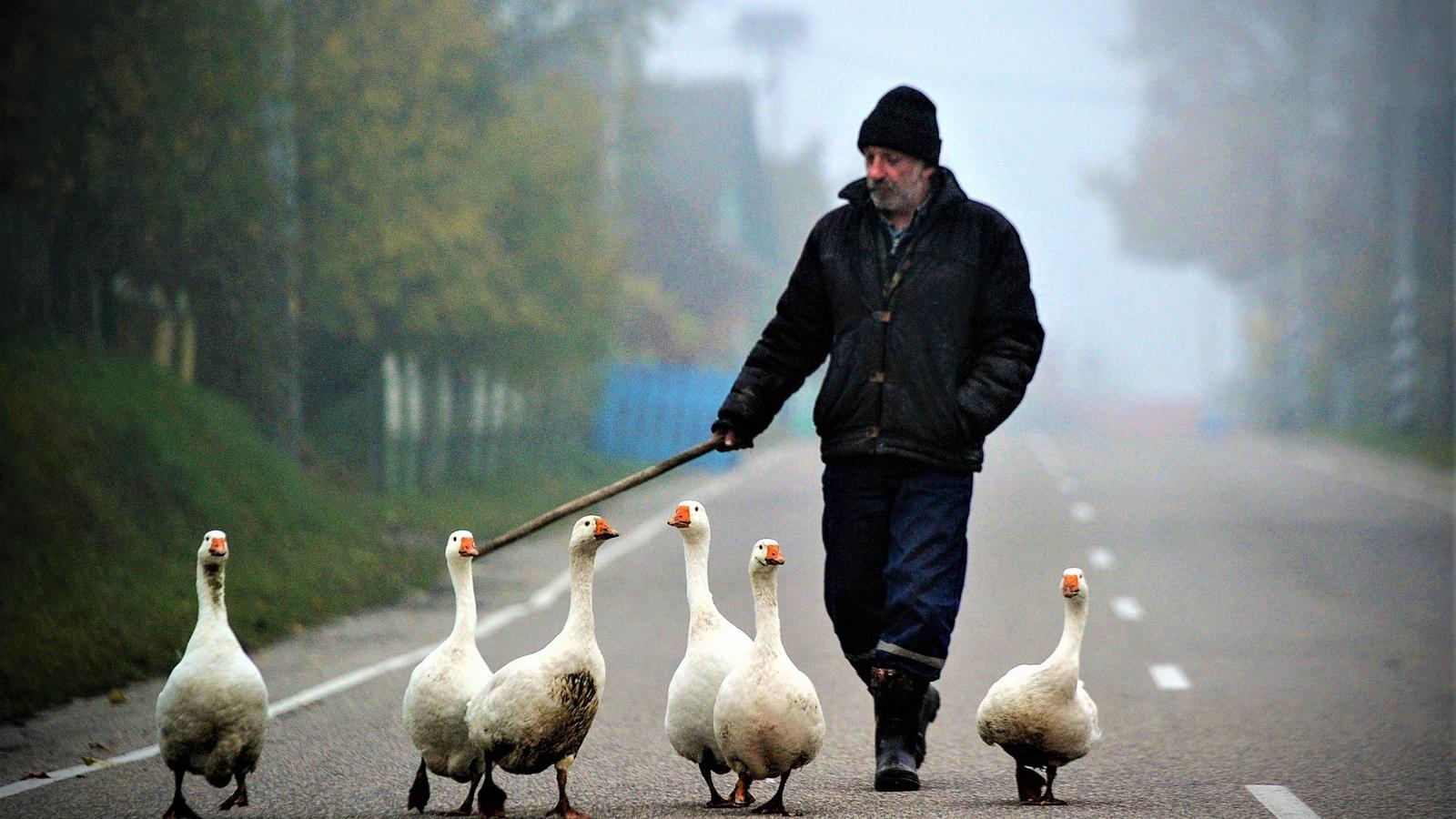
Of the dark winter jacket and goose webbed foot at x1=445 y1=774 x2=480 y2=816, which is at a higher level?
the dark winter jacket

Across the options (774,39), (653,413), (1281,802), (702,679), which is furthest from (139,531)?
(774,39)

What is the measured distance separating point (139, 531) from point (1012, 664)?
588 centimetres

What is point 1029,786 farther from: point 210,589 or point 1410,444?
point 1410,444

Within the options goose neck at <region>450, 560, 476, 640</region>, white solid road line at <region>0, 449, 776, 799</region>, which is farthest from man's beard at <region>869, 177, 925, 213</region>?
white solid road line at <region>0, 449, 776, 799</region>

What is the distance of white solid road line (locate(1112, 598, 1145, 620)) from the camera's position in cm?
1448

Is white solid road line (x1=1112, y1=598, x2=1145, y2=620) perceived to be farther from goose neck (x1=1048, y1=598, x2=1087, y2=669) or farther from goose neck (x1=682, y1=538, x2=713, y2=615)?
goose neck (x1=682, y1=538, x2=713, y2=615)

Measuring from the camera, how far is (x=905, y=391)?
283 inches

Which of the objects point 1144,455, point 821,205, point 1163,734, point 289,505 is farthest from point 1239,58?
point 1163,734

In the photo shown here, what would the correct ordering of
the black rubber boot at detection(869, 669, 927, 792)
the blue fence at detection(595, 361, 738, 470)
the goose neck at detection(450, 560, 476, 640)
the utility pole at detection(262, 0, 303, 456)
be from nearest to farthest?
the goose neck at detection(450, 560, 476, 640), the black rubber boot at detection(869, 669, 927, 792), the utility pole at detection(262, 0, 303, 456), the blue fence at detection(595, 361, 738, 470)

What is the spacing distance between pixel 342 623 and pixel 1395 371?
33.2 meters

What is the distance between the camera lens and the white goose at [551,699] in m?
6.15

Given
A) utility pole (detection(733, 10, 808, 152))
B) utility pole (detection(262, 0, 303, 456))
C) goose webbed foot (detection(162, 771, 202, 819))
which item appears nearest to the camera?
goose webbed foot (detection(162, 771, 202, 819))

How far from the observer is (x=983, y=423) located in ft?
23.5

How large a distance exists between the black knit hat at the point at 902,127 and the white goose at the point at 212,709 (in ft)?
8.14
